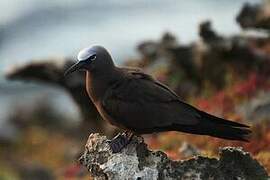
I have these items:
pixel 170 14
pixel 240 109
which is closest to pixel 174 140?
pixel 240 109

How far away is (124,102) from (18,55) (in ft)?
53.5

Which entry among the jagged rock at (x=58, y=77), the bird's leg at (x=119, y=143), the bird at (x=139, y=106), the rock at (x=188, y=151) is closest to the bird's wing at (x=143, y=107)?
the bird at (x=139, y=106)

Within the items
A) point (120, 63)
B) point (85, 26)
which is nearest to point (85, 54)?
point (120, 63)

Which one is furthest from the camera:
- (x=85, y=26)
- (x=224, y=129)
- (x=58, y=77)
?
(x=85, y=26)

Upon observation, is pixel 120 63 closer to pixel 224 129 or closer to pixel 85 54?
pixel 85 54

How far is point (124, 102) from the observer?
325 inches

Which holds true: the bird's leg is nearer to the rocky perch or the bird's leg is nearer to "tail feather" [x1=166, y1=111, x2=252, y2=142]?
the rocky perch

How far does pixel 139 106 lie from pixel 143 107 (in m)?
0.04

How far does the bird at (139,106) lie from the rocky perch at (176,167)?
18.8 inches

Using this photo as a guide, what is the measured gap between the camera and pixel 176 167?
24.9ft

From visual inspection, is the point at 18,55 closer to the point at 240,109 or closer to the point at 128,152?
the point at 240,109

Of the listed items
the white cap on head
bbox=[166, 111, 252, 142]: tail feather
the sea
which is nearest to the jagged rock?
the sea

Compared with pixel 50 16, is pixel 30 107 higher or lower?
lower

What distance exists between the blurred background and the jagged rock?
0.02 meters
